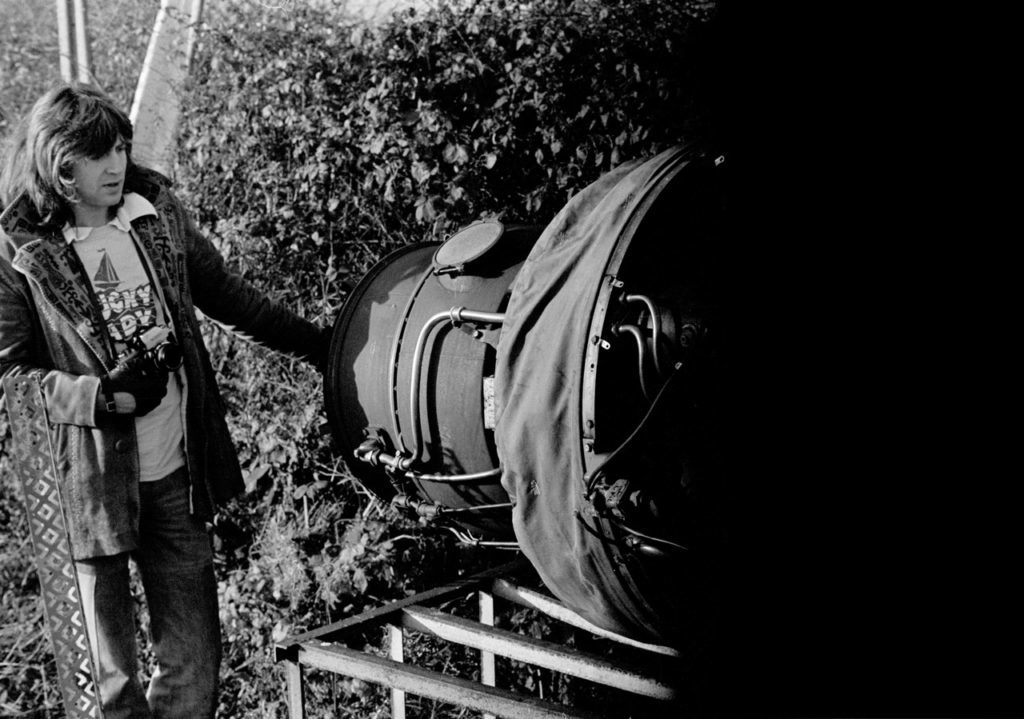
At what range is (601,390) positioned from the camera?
2396mm

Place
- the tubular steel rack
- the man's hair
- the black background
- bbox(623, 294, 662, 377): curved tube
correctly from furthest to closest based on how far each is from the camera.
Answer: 1. the man's hair
2. the tubular steel rack
3. bbox(623, 294, 662, 377): curved tube
4. the black background

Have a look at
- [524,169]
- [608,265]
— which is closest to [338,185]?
[524,169]

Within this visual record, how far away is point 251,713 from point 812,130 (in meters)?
3.29

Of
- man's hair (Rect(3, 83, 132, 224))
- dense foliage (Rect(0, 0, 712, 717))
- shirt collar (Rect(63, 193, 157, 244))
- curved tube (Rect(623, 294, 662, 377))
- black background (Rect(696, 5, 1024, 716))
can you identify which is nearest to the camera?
black background (Rect(696, 5, 1024, 716))

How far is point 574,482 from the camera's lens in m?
2.42

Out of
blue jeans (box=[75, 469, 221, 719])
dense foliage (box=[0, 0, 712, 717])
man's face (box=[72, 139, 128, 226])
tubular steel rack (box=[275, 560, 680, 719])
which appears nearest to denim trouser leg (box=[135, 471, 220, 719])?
blue jeans (box=[75, 469, 221, 719])

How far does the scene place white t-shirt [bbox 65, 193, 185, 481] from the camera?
2.94m

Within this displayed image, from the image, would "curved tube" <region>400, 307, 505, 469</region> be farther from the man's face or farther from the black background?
the man's face

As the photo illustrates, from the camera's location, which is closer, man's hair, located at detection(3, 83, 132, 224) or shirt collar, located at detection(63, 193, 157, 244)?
man's hair, located at detection(3, 83, 132, 224)

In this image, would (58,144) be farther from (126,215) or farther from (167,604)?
(167,604)

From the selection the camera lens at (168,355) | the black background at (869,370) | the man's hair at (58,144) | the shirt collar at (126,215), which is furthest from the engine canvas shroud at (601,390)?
the man's hair at (58,144)

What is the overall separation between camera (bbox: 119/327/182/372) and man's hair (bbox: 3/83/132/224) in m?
0.39

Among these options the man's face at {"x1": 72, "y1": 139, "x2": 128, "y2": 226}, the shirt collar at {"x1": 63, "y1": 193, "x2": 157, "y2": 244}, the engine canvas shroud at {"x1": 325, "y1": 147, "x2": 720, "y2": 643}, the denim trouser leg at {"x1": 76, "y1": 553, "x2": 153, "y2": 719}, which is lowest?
the denim trouser leg at {"x1": 76, "y1": 553, "x2": 153, "y2": 719}

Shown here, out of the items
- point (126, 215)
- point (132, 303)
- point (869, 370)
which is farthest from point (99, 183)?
point (869, 370)
